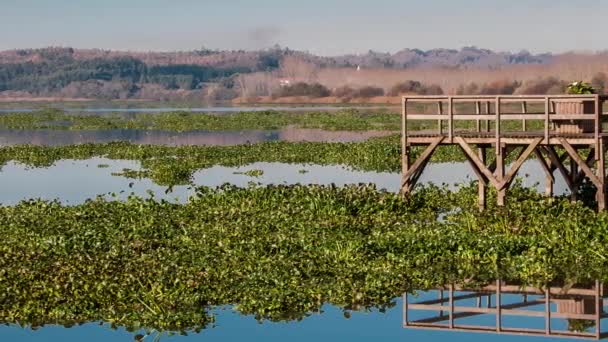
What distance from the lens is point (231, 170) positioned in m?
51.7

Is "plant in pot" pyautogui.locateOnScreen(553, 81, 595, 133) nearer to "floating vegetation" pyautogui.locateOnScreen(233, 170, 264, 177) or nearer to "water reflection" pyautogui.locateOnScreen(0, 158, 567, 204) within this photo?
"water reflection" pyautogui.locateOnScreen(0, 158, 567, 204)

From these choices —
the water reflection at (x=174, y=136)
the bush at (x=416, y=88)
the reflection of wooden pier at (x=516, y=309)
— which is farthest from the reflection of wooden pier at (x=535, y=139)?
the bush at (x=416, y=88)

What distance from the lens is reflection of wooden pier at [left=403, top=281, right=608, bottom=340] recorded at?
21.0m

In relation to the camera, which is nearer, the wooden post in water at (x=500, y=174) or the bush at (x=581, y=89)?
the wooden post in water at (x=500, y=174)

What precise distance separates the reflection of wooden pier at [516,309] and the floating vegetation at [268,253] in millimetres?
641

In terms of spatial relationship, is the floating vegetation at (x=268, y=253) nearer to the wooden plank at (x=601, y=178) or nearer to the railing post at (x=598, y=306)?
the railing post at (x=598, y=306)

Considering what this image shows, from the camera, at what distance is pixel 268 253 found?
26141mm

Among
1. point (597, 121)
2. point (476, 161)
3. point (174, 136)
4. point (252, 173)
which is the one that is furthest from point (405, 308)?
point (174, 136)

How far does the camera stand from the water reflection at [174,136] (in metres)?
76.2

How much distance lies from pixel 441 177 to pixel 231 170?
34.4ft

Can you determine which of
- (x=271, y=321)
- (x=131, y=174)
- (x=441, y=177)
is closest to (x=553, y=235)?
(x=271, y=321)

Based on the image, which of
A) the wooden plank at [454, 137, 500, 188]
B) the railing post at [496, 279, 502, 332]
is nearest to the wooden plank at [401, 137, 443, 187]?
the wooden plank at [454, 137, 500, 188]

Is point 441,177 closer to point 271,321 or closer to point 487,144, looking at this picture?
point 487,144

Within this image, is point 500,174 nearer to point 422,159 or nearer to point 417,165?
point 422,159
